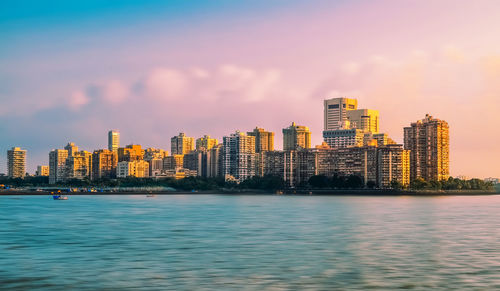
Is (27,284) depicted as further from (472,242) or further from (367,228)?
(367,228)

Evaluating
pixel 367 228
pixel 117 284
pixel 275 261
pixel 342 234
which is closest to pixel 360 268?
pixel 275 261

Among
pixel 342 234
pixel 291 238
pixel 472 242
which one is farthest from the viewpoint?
pixel 342 234

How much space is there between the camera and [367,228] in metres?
67.7

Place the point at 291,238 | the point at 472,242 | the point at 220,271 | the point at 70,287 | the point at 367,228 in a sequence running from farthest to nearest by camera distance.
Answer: the point at 367,228, the point at 291,238, the point at 472,242, the point at 220,271, the point at 70,287

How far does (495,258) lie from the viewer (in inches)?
1625

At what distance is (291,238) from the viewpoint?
184 ft

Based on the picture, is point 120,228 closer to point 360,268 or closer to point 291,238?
point 291,238

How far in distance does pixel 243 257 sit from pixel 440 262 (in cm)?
1275

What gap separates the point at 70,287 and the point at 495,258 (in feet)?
89.1

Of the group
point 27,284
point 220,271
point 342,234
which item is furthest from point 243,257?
point 342,234

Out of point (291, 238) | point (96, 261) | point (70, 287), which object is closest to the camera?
point (70, 287)

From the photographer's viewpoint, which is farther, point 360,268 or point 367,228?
point 367,228

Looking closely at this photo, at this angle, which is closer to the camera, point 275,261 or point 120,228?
point 275,261

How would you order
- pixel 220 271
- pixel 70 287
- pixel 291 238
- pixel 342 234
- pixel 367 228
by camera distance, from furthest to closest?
pixel 367 228, pixel 342 234, pixel 291 238, pixel 220 271, pixel 70 287
